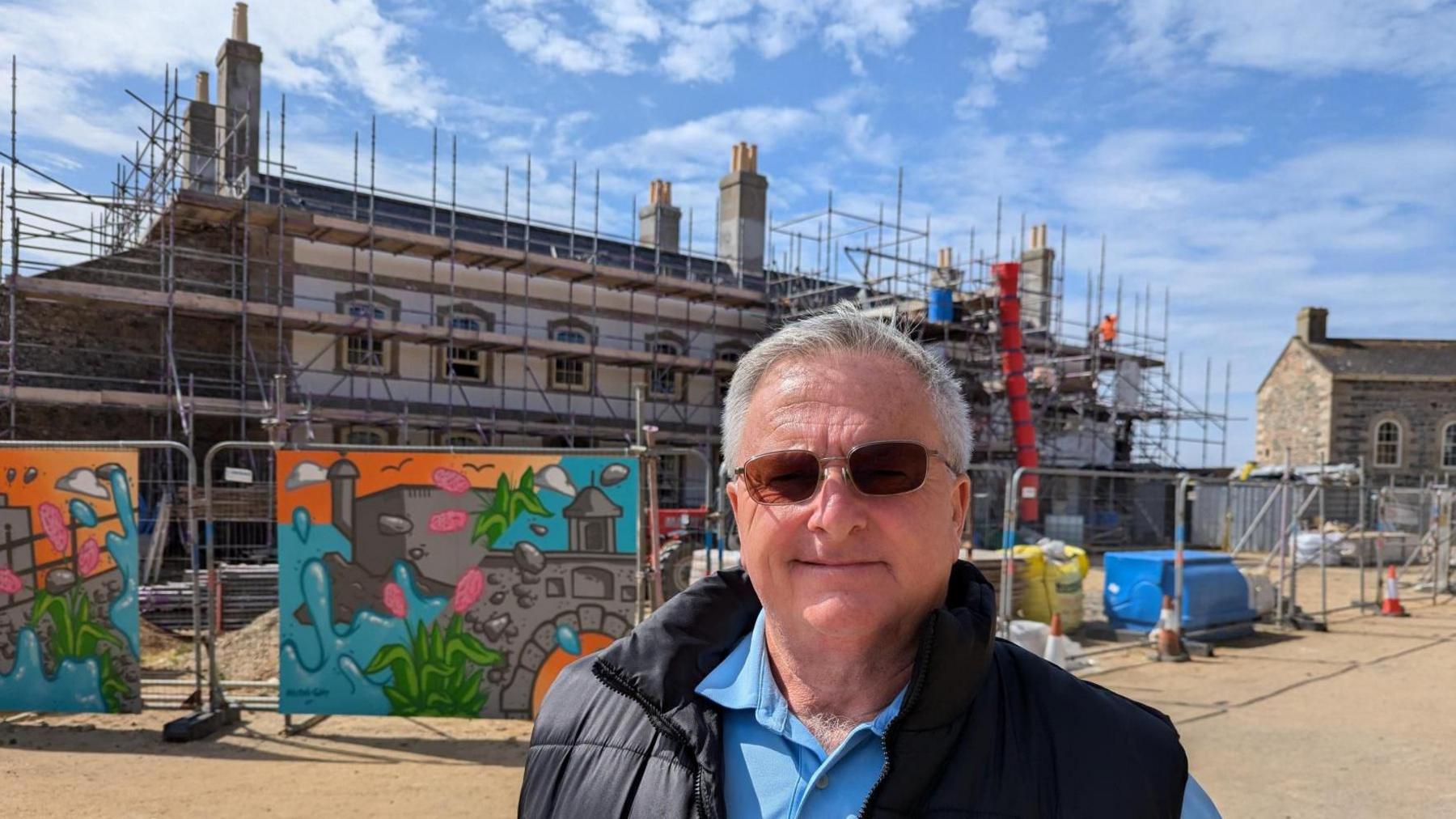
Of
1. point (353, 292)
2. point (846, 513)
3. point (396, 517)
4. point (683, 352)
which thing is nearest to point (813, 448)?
point (846, 513)

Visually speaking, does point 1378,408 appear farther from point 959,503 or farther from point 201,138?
point 959,503

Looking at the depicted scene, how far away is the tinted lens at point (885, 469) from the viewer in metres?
1.82

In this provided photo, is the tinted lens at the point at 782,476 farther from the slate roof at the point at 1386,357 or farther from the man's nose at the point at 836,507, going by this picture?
the slate roof at the point at 1386,357

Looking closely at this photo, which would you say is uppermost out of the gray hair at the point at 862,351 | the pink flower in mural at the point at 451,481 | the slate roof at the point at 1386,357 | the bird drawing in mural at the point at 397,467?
the slate roof at the point at 1386,357

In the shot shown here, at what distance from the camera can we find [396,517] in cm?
755

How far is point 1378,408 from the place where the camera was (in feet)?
128

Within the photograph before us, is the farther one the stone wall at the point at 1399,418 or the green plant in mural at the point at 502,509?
the stone wall at the point at 1399,418

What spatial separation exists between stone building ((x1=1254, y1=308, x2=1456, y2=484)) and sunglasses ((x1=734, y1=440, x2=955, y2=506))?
137 feet

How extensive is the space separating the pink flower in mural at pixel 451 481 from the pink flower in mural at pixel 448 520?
0.49 ft

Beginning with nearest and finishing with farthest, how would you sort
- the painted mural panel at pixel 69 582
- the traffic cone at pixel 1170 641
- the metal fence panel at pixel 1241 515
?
the painted mural panel at pixel 69 582 < the traffic cone at pixel 1170 641 < the metal fence panel at pixel 1241 515

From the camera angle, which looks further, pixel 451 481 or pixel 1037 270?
pixel 1037 270

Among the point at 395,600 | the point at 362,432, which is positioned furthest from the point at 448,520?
the point at 362,432

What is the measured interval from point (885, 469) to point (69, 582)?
27.2 ft

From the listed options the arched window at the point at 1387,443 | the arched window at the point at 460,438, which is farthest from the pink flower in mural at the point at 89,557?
the arched window at the point at 1387,443
